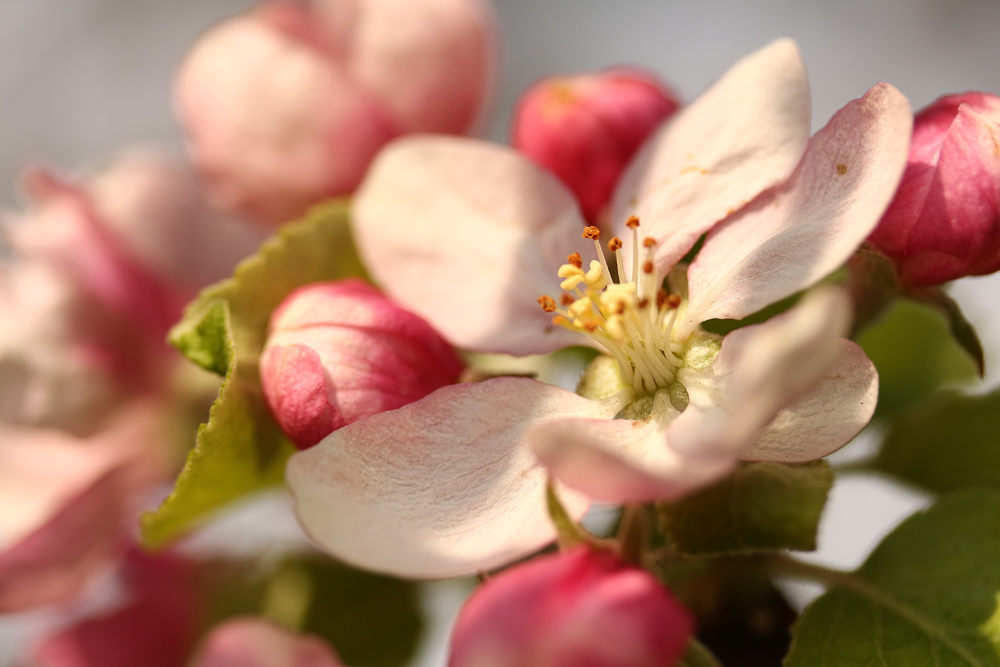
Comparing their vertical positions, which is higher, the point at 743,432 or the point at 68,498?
the point at 743,432

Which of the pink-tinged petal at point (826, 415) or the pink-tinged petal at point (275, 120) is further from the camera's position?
the pink-tinged petal at point (275, 120)

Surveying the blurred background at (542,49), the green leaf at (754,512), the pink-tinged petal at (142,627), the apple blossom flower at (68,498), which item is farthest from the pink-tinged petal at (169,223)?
the blurred background at (542,49)

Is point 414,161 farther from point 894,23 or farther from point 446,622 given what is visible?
point 894,23

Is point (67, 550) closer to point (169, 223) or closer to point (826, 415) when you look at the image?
point (169, 223)

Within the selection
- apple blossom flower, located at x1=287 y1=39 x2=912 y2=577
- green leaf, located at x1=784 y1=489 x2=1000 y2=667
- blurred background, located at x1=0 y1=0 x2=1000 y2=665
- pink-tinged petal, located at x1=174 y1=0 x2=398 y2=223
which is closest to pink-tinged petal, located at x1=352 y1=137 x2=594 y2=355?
apple blossom flower, located at x1=287 y1=39 x2=912 y2=577

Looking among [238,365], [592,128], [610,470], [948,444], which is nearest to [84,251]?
[238,365]

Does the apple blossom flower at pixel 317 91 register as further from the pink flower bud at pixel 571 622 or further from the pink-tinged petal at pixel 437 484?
the pink flower bud at pixel 571 622
